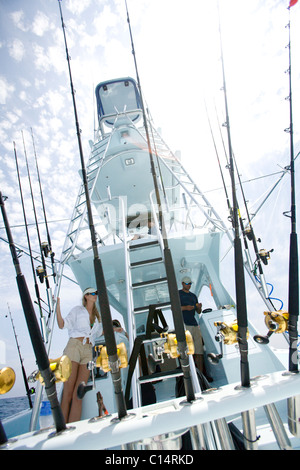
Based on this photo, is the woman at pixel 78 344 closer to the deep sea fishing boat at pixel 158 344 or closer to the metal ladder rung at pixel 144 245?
the deep sea fishing boat at pixel 158 344

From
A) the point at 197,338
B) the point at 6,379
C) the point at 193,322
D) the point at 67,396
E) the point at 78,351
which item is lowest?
the point at 197,338

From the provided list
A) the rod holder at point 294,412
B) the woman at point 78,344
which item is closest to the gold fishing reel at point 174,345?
the rod holder at point 294,412

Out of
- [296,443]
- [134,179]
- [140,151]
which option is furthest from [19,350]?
[296,443]

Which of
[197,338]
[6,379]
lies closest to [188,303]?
[197,338]

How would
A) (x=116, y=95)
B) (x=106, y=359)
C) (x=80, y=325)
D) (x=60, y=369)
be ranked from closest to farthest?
(x=60, y=369), (x=106, y=359), (x=80, y=325), (x=116, y=95)

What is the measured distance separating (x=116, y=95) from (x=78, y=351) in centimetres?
649

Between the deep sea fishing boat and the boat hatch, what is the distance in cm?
3

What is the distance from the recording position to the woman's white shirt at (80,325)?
293cm

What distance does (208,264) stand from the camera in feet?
16.1

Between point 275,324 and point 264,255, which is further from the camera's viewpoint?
point 264,255

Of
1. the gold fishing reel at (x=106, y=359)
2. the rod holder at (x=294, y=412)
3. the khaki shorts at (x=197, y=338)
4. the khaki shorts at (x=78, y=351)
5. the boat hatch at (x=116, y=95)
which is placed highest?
the boat hatch at (x=116, y=95)

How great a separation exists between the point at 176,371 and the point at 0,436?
1569mm

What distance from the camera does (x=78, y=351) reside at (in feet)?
9.19

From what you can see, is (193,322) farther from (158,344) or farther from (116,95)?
(116,95)
